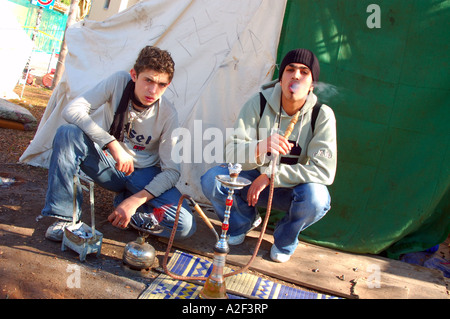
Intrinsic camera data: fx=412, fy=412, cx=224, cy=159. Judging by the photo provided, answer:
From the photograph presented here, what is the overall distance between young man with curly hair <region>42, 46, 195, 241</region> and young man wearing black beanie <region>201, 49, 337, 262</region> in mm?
389

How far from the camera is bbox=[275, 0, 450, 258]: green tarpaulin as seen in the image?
3.25 metres

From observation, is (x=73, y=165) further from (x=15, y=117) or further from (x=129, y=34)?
(x=15, y=117)

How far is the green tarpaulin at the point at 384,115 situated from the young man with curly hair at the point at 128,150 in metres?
1.36

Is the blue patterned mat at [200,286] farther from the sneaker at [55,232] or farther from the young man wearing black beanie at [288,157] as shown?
the sneaker at [55,232]

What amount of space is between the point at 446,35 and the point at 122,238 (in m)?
2.90

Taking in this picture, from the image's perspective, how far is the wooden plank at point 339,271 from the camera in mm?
2697

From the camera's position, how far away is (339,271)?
294cm

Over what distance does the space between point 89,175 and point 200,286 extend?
3.45 feet

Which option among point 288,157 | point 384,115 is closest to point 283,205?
point 288,157
